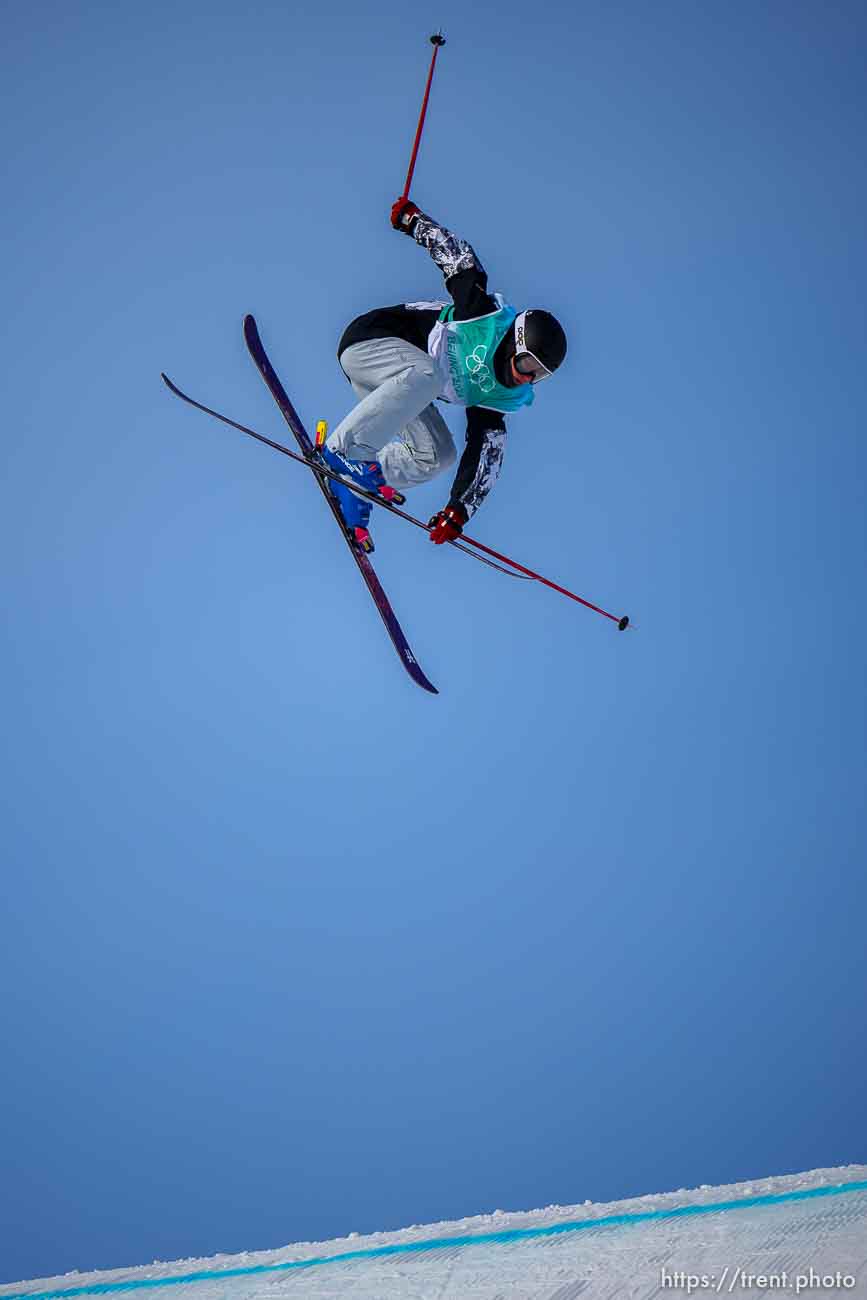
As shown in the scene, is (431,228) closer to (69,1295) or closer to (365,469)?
(365,469)

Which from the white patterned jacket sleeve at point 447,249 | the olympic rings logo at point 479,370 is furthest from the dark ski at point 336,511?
the white patterned jacket sleeve at point 447,249

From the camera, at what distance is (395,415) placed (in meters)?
3.49

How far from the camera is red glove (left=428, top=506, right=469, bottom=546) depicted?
3.44 meters

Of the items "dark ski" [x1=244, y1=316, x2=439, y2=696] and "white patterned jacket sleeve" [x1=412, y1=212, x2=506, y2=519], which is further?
"dark ski" [x1=244, y1=316, x2=439, y2=696]

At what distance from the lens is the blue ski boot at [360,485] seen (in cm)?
369

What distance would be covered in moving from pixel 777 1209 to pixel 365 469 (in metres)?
2.99

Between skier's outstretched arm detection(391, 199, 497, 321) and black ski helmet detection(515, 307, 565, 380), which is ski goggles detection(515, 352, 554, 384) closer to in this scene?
black ski helmet detection(515, 307, 565, 380)

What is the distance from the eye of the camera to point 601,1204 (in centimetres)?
328

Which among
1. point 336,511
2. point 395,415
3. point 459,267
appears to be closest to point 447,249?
point 459,267

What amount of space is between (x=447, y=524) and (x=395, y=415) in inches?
18.5

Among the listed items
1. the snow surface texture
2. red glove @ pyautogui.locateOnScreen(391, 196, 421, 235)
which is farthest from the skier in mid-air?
the snow surface texture

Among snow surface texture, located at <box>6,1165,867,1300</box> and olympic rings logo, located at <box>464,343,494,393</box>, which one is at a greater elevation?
olympic rings logo, located at <box>464,343,494,393</box>

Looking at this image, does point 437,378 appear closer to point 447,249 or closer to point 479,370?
point 479,370

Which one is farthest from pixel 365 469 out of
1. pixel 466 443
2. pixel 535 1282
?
pixel 535 1282
